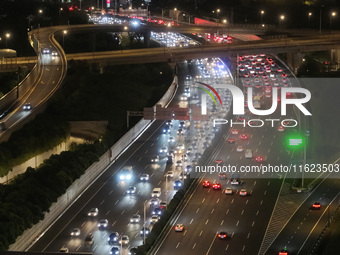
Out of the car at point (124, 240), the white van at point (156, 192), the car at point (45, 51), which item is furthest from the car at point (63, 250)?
the car at point (45, 51)

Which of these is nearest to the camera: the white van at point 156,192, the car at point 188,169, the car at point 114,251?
the car at point 114,251

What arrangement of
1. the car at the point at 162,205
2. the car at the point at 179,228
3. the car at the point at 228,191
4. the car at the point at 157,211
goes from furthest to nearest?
the car at the point at 228,191
the car at the point at 162,205
the car at the point at 157,211
the car at the point at 179,228

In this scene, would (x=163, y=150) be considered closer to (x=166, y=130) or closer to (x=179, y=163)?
(x=179, y=163)

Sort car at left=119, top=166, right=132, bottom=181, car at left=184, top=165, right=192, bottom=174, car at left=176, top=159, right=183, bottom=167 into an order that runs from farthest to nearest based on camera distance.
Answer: car at left=176, top=159, right=183, bottom=167 → car at left=184, top=165, right=192, bottom=174 → car at left=119, top=166, right=132, bottom=181

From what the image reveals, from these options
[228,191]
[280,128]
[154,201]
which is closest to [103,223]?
[154,201]

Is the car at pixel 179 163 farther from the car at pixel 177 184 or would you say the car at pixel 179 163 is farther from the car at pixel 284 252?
the car at pixel 284 252

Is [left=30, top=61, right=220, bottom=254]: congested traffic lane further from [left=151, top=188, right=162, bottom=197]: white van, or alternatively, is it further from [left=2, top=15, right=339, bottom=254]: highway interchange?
[left=151, top=188, right=162, bottom=197]: white van

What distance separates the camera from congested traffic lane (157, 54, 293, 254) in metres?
32.0

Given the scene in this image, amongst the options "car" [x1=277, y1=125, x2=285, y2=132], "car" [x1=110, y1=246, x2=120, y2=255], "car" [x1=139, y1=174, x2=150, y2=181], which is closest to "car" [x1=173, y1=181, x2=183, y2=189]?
"car" [x1=139, y1=174, x2=150, y2=181]

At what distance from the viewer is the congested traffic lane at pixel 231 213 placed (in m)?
32.0

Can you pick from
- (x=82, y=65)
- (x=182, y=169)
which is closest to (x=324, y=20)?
(x=82, y=65)

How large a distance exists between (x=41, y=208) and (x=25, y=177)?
264cm

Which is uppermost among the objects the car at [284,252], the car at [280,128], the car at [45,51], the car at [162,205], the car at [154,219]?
the car at [45,51]

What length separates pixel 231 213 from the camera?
35281 mm
